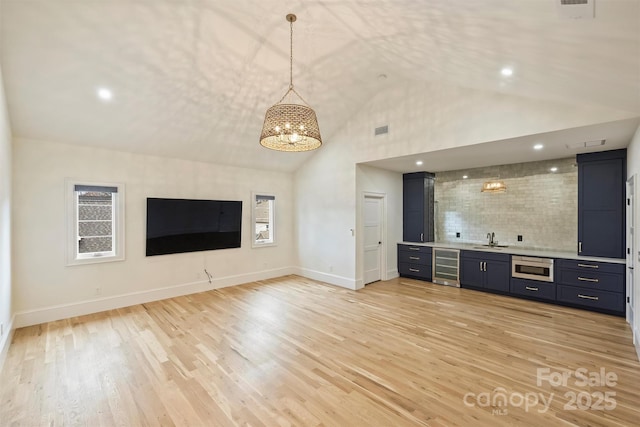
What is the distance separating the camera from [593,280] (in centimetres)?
433

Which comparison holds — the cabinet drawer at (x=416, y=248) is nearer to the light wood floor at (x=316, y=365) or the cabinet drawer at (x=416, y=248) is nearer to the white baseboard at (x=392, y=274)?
the white baseboard at (x=392, y=274)

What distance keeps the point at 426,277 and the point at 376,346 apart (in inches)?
137

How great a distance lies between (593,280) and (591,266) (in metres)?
0.21

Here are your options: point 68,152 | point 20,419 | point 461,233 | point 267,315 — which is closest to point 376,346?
point 267,315

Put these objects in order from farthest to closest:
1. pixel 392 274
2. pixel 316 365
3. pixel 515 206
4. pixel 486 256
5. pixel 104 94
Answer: pixel 392 274, pixel 515 206, pixel 486 256, pixel 104 94, pixel 316 365

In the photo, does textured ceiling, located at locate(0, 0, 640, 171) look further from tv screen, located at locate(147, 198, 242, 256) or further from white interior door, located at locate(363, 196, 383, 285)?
white interior door, located at locate(363, 196, 383, 285)

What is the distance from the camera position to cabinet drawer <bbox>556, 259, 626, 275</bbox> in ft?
13.6

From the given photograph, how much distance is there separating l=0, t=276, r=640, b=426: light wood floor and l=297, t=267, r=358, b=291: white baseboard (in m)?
1.05

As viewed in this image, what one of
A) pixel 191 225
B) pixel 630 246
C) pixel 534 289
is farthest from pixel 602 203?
pixel 191 225

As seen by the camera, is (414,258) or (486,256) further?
(414,258)

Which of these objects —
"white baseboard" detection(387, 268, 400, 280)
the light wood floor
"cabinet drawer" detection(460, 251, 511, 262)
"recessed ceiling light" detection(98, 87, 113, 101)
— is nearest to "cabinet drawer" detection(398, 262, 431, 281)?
"white baseboard" detection(387, 268, 400, 280)

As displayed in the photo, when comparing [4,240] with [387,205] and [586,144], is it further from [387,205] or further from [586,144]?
[586,144]

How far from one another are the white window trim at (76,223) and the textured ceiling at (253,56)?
0.65m

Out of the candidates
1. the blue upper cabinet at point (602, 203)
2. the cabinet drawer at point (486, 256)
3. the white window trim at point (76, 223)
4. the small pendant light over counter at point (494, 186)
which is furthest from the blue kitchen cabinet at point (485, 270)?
the white window trim at point (76, 223)
